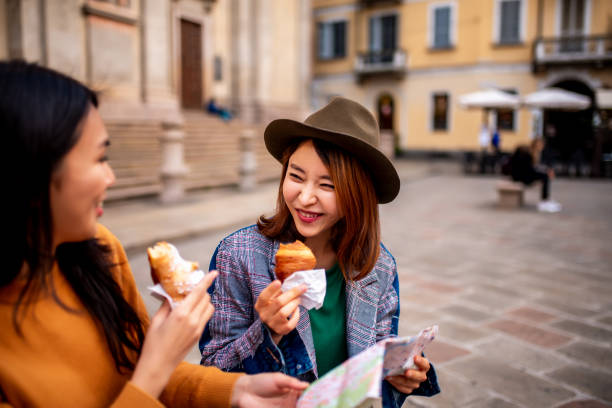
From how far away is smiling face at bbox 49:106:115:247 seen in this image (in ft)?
3.36

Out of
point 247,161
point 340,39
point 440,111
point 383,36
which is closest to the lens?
point 247,161

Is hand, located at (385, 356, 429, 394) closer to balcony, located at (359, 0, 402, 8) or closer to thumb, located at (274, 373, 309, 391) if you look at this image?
thumb, located at (274, 373, 309, 391)

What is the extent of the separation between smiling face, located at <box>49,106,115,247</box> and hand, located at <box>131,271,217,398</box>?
0.85 feet

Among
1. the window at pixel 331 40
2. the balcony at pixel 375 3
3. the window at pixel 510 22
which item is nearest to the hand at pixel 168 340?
the window at pixel 510 22

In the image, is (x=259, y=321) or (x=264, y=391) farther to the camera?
(x=259, y=321)

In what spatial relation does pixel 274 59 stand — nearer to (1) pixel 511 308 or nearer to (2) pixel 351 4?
(2) pixel 351 4

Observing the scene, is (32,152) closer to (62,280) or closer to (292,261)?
(62,280)

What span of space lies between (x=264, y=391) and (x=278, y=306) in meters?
0.22

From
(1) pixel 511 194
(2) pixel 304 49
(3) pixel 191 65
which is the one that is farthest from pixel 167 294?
(2) pixel 304 49

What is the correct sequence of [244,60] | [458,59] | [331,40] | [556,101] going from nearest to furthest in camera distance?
[556,101]
[244,60]
[458,59]
[331,40]

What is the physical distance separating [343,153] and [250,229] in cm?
42

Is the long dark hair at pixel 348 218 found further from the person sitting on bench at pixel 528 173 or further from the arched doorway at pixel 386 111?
the arched doorway at pixel 386 111

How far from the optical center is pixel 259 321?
1474 millimetres

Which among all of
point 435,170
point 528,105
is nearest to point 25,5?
point 435,170
